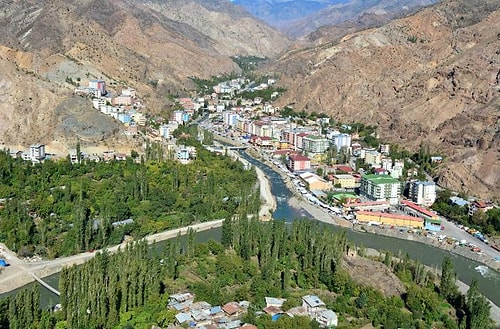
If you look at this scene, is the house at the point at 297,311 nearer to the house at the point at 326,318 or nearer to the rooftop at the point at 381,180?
the house at the point at 326,318

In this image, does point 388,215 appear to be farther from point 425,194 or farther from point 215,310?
point 215,310

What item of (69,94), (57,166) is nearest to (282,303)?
(57,166)

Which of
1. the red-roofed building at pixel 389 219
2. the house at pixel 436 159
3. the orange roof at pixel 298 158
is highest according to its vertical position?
the house at pixel 436 159

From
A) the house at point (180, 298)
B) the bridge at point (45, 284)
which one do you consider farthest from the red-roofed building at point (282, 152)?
the house at point (180, 298)

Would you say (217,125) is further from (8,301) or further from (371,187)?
(8,301)

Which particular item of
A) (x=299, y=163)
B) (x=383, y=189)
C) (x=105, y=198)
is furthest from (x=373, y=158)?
(x=105, y=198)

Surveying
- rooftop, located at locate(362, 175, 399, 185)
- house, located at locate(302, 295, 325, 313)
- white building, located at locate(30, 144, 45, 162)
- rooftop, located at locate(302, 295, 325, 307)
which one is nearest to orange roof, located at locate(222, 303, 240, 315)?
house, located at locate(302, 295, 325, 313)

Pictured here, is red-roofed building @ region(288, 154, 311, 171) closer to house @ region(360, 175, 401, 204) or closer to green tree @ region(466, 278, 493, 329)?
house @ region(360, 175, 401, 204)
